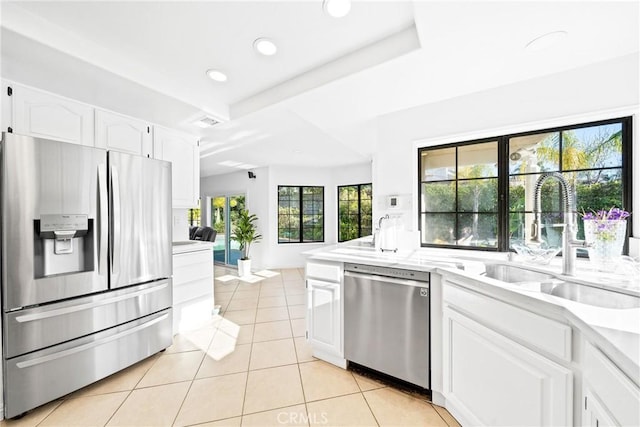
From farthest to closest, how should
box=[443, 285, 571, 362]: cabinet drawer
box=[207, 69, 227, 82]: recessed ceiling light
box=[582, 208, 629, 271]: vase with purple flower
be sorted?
box=[207, 69, 227, 82]: recessed ceiling light, box=[582, 208, 629, 271]: vase with purple flower, box=[443, 285, 571, 362]: cabinet drawer

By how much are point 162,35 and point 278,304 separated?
3.08 meters

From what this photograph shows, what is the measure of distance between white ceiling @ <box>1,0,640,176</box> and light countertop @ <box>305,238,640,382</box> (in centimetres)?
131

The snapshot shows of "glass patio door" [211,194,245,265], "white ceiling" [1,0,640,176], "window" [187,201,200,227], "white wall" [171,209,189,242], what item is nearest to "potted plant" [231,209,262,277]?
"glass patio door" [211,194,245,265]

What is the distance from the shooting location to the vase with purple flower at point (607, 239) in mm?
1426

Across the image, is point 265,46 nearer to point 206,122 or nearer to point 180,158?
point 206,122

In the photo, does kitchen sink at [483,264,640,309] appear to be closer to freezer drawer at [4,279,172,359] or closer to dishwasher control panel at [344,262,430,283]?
dishwasher control panel at [344,262,430,283]

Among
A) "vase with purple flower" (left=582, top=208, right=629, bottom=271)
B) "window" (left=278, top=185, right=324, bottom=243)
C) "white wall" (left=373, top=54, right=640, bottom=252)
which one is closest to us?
"vase with purple flower" (left=582, top=208, right=629, bottom=271)

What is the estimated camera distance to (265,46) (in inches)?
62.7

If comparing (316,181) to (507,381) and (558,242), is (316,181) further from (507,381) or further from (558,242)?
(507,381)

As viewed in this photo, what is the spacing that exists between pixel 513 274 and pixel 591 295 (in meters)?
0.39

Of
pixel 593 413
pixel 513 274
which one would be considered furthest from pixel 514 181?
pixel 593 413

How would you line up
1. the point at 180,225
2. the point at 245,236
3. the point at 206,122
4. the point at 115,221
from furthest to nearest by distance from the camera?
the point at 245,236 < the point at 180,225 < the point at 206,122 < the point at 115,221

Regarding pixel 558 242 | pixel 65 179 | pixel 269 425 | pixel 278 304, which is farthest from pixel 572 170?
pixel 65 179

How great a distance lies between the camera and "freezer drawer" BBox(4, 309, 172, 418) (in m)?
1.46
